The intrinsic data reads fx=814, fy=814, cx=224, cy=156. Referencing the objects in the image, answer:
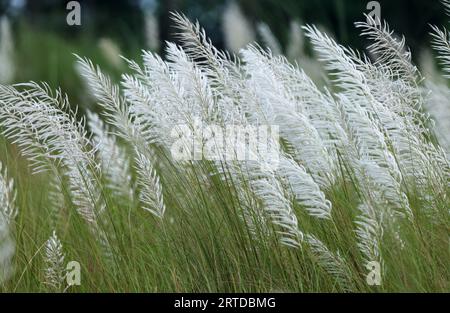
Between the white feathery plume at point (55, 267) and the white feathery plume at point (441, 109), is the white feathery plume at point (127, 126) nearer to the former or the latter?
the white feathery plume at point (55, 267)

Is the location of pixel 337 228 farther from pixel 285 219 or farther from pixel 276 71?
pixel 276 71

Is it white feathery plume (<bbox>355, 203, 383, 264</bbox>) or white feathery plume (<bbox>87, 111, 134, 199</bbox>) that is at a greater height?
white feathery plume (<bbox>87, 111, 134, 199</bbox>)

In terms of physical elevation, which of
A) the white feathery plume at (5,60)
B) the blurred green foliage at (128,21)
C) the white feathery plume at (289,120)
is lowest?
the white feathery plume at (289,120)

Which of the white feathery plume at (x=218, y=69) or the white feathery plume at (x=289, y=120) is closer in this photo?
the white feathery plume at (x=289, y=120)

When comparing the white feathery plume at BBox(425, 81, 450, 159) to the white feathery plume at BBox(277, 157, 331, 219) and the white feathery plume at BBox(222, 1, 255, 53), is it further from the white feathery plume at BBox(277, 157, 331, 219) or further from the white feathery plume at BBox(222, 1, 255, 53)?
the white feathery plume at BBox(222, 1, 255, 53)

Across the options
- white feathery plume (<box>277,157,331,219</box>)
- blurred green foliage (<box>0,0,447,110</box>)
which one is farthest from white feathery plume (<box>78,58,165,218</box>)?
blurred green foliage (<box>0,0,447,110</box>)

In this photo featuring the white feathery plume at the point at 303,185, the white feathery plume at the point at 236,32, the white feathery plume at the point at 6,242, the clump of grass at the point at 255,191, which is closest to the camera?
the white feathery plume at the point at 303,185

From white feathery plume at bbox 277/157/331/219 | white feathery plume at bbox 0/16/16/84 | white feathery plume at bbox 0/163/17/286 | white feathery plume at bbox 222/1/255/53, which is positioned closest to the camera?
white feathery plume at bbox 277/157/331/219

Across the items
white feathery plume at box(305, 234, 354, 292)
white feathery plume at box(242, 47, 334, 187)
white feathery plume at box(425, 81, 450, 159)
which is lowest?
white feathery plume at box(305, 234, 354, 292)

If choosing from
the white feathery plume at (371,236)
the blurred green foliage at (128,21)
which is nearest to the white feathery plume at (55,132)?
the white feathery plume at (371,236)

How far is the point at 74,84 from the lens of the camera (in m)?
7.37

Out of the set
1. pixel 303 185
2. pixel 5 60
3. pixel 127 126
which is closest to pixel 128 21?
pixel 5 60

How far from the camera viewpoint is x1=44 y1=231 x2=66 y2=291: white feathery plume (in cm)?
188

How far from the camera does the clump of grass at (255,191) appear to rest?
1.86 m
